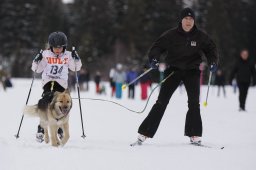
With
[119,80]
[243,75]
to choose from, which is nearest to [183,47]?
[243,75]

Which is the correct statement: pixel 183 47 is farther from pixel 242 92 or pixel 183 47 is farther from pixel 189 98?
pixel 242 92

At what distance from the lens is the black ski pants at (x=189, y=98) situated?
735 cm

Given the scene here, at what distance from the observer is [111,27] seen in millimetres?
63094

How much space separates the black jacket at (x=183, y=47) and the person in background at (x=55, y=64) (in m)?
1.21

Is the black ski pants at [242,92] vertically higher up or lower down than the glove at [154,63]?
lower down

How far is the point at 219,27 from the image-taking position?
57094 mm

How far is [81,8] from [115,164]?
58405 mm

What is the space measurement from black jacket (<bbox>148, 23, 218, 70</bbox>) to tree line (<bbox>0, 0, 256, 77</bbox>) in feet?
163

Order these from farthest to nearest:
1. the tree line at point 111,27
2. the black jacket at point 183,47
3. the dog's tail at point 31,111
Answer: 1. the tree line at point 111,27
2. the dog's tail at point 31,111
3. the black jacket at point 183,47

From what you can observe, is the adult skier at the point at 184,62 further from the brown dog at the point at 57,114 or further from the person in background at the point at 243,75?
the person in background at the point at 243,75

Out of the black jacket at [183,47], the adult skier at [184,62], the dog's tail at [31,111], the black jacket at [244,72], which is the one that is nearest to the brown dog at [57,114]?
the dog's tail at [31,111]

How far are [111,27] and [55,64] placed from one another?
56.0 m

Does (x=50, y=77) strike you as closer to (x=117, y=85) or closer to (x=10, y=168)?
(x=10, y=168)

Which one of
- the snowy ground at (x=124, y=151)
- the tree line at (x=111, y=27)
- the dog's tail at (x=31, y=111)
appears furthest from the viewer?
the tree line at (x=111, y=27)
